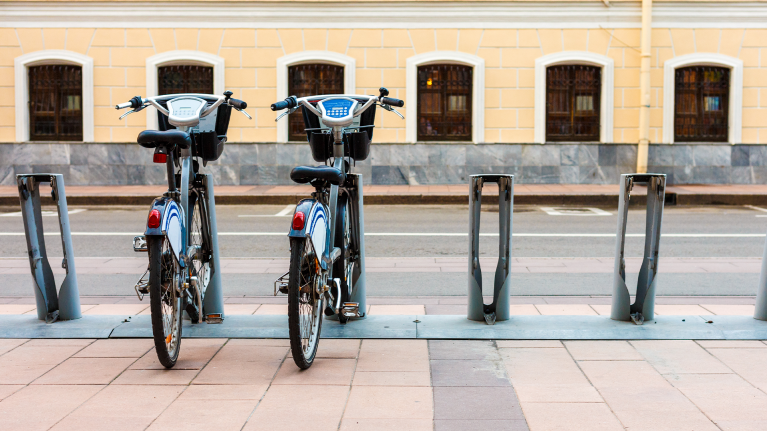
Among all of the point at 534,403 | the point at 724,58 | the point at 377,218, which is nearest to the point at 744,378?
the point at 534,403

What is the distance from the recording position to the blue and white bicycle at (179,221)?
3.98 meters

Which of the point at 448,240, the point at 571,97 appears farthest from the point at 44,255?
the point at 571,97

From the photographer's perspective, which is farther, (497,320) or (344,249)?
(497,320)

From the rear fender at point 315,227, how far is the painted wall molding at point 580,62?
1313 centimetres

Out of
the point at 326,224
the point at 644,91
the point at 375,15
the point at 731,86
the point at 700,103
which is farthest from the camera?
the point at 700,103

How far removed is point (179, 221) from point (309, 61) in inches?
513

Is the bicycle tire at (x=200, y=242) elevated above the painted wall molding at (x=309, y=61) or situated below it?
below

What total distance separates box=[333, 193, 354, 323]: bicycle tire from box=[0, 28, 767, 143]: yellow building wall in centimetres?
1210

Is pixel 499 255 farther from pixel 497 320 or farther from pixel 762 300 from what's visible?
pixel 762 300

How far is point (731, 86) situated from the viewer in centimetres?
1700

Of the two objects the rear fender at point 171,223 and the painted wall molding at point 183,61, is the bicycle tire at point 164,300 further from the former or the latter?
the painted wall molding at point 183,61

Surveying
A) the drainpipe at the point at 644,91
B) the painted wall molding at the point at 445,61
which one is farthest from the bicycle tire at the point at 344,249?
the drainpipe at the point at 644,91

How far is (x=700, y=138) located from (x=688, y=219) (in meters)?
5.52

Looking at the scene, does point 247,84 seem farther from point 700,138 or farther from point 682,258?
point 682,258
